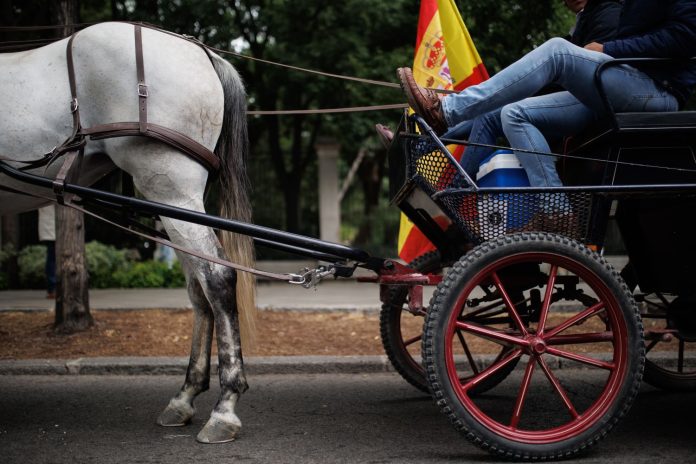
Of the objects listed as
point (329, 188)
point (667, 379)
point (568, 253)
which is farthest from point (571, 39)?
point (329, 188)

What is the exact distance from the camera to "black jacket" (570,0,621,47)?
4.24 metres

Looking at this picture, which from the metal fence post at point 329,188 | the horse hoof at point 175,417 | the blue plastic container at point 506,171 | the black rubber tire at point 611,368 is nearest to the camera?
the black rubber tire at point 611,368

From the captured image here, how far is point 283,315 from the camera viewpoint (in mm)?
8336

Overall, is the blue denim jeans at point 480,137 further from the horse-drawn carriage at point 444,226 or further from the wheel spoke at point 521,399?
the wheel spoke at point 521,399

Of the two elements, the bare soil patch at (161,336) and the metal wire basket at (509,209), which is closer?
the metal wire basket at (509,209)

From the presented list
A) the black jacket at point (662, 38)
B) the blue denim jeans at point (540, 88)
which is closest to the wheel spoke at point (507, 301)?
the blue denim jeans at point (540, 88)

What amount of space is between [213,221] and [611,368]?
2.01m

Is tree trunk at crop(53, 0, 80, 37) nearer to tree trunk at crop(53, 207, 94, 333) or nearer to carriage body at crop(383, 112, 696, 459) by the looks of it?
tree trunk at crop(53, 207, 94, 333)

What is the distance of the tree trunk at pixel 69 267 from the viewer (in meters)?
7.00

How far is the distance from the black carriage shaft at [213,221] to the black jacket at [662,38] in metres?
1.62

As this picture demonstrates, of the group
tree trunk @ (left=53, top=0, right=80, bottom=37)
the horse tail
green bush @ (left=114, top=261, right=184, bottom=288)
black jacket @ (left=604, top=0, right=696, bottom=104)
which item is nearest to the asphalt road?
the horse tail

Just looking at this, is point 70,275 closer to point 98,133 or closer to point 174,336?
point 174,336

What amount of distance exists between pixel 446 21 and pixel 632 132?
3.11 meters

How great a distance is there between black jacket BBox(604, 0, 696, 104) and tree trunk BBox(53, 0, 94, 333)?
508cm
